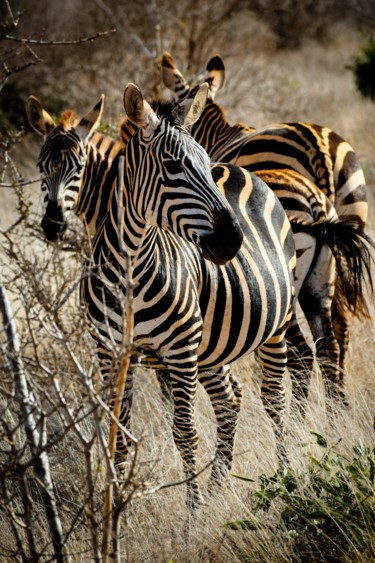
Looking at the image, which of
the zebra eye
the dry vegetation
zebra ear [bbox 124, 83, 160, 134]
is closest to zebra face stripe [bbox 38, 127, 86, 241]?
the dry vegetation

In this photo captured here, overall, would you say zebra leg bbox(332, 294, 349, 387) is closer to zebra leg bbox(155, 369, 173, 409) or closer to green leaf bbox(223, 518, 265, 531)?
zebra leg bbox(155, 369, 173, 409)

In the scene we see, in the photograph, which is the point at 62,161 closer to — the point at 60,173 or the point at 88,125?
the point at 60,173

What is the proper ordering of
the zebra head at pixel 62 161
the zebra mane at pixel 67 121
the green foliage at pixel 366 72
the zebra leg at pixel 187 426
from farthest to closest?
the green foliage at pixel 366 72
the zebra mane at pixel 67 121
the zebra head at pixel 62 161
the zebra leg at pixel 187 426

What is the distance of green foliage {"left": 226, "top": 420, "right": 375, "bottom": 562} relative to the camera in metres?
3.32

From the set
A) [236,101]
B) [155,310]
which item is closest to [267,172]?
[155,310]

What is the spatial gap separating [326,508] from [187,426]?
0.84 m

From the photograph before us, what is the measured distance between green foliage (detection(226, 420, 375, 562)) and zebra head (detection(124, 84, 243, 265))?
40.6 inches

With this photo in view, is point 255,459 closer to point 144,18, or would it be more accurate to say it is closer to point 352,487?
point 352,487

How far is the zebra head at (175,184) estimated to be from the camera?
11.0 ft

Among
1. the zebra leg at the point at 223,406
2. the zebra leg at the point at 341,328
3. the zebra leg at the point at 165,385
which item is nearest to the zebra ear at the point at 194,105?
the zebra leg at the point at 223,406

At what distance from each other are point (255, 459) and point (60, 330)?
1.78m

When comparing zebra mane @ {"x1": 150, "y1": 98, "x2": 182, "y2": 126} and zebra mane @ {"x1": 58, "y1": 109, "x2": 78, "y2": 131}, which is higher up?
zebra mane @ {"x1": 58, "y1": 109, "x2": 78, "y2": 131}

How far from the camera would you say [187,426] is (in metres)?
3.97

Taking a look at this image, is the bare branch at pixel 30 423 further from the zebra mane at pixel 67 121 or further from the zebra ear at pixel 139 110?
the zebra mane at pixel 67 121
